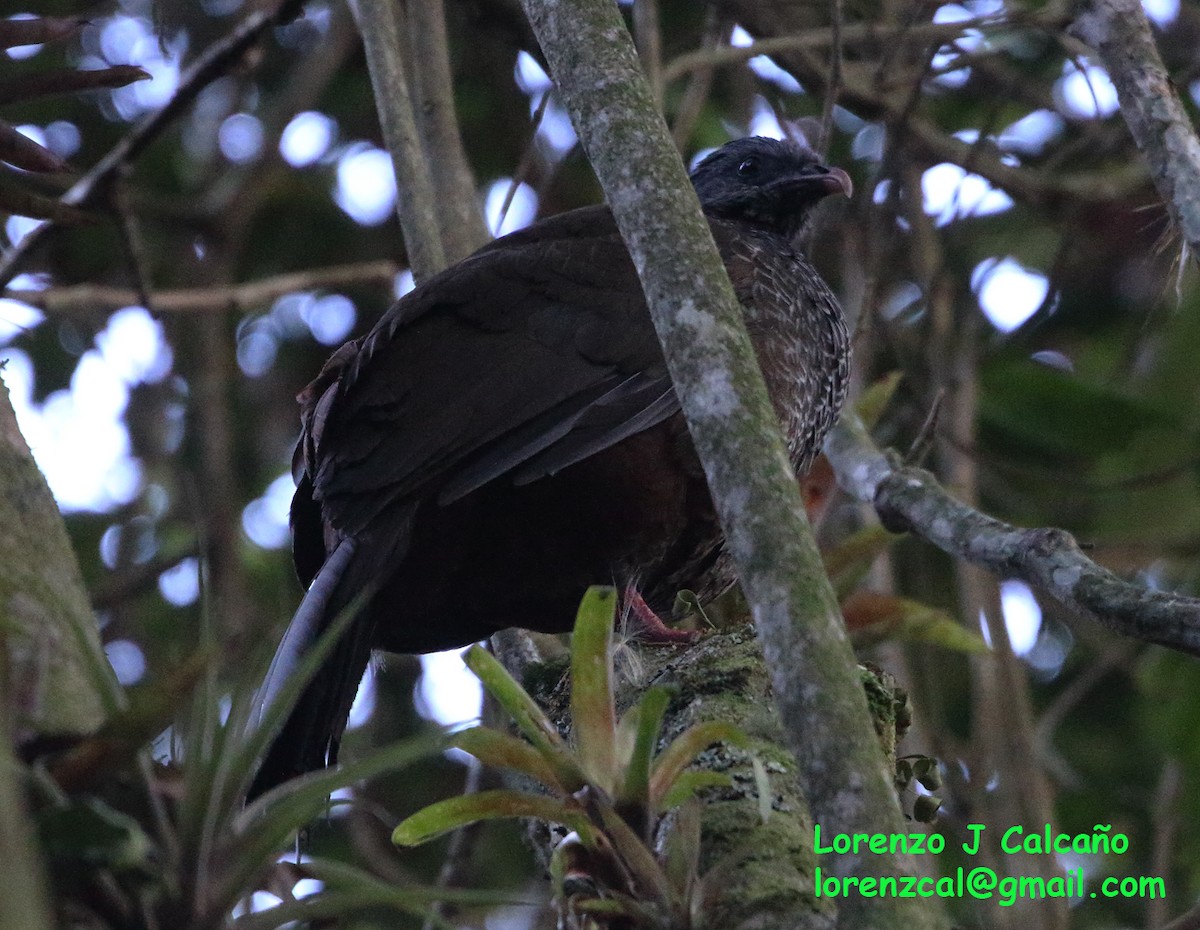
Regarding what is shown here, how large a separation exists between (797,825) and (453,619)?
65.9 inches

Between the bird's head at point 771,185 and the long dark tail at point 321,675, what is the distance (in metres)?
2.18

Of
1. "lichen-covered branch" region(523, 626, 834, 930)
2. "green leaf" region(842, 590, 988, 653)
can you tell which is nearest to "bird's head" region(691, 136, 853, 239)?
"green leaf" region(842, 590, 988, 653)

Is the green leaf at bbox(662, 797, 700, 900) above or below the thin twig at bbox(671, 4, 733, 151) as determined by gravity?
below

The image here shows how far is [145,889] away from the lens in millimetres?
1460

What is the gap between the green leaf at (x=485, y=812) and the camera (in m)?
1.88

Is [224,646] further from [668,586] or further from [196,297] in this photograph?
[196,297]

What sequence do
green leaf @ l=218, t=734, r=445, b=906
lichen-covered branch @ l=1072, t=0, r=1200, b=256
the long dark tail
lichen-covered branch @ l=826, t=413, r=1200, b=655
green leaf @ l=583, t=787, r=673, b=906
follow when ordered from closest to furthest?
green leaf @ l=218, t=734, r=445, b=906 → green leaf @ l=583, t=787, r=673, b=906 → lichen-covered branch @ l=826, t=413, r=1200, b=655 → lichen-covered branch @ l=1072, t=0, r=1200, b=256 → the long dark tail

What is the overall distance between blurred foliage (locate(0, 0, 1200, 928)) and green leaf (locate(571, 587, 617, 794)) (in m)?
2.50

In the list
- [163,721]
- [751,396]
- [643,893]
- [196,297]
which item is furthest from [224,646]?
[196,297]

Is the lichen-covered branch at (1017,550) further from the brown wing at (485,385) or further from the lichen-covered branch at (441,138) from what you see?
the lichen-covered branch at (441,138)

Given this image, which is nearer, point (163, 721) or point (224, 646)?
point (163, 721)

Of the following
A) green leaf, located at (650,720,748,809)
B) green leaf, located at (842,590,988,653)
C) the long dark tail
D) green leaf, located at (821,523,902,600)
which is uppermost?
green leaf, located at (821,523,902,600)

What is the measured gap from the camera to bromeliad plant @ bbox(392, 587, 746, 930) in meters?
1.82

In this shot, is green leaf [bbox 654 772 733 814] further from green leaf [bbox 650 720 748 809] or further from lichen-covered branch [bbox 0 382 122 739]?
lichen-covered branch [bbox 0 382 122 739]
